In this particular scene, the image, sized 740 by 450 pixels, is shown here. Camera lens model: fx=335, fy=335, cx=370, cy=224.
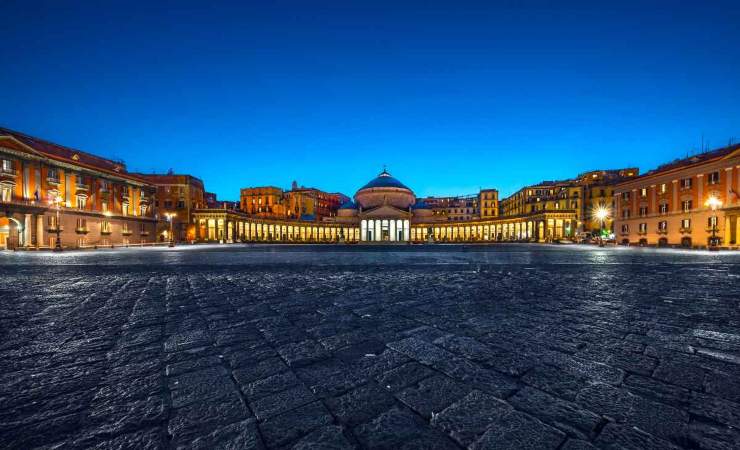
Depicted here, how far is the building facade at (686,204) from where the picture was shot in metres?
36.6

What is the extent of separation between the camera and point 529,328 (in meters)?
4.47

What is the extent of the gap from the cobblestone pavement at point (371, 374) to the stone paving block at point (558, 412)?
1cm

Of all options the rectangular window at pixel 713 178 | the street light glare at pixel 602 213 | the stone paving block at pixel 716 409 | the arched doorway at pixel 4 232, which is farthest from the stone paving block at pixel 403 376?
the rectangular window at pixel 713 178

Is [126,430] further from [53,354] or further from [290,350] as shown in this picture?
[53,354]

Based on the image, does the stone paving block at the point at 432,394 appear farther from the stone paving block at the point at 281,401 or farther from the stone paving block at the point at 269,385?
the stone paving block at the point at 269,385

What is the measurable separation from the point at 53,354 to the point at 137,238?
5985cm

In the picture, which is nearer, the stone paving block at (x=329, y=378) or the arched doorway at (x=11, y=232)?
the stone paving block at (x=329, y=378)

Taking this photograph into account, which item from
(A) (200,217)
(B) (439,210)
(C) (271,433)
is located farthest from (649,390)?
(B) (439,210)

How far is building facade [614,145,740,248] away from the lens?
36625 millimetres

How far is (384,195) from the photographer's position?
4094 inches

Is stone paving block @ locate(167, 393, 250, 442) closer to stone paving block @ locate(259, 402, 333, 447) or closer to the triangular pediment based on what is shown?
stone paving block @ locate(259, 402, 333, 447)

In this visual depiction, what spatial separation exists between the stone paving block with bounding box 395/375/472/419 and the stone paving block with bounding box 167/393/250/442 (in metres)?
1.18

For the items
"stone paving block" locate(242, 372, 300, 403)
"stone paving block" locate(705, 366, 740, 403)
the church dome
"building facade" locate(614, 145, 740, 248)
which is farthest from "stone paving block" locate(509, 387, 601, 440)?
the church dome

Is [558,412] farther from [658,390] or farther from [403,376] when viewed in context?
[403,376]
